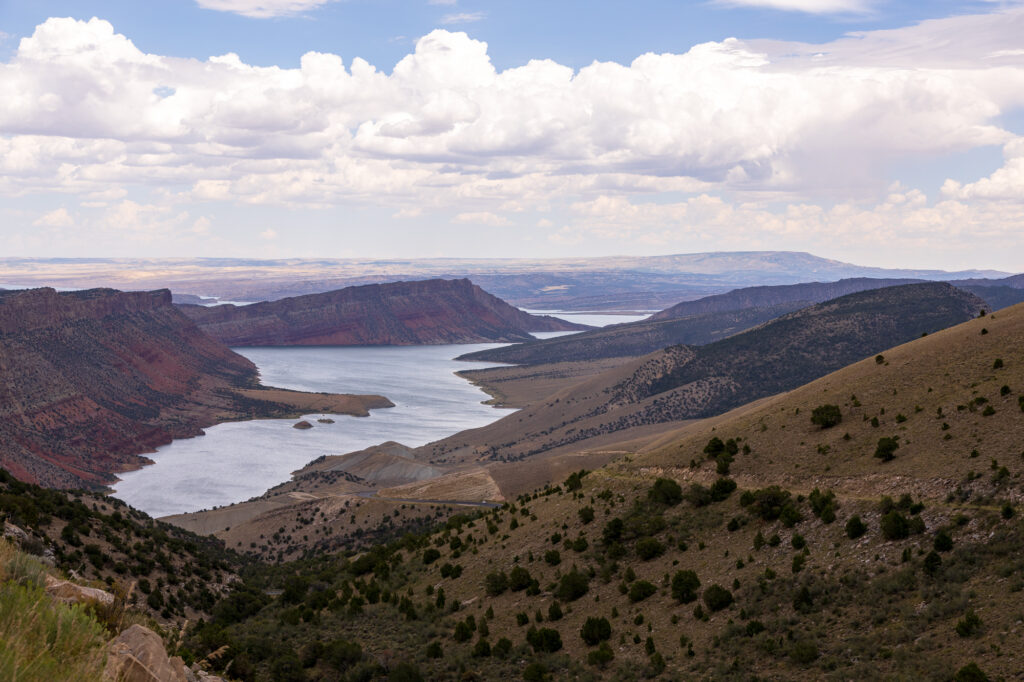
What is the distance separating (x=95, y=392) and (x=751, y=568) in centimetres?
14572

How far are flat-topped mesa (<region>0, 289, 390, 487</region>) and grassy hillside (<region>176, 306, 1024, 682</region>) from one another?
7913 cm

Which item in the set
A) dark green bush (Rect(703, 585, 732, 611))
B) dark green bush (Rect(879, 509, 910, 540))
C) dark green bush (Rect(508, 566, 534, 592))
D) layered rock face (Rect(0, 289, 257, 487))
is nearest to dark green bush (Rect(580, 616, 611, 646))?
dark green bush (Rect(703, 585, 732, 611))

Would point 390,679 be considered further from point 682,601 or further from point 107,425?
point 107,425

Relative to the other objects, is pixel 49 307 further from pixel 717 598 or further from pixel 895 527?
pixel 895 527

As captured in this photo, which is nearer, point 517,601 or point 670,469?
point 517,601

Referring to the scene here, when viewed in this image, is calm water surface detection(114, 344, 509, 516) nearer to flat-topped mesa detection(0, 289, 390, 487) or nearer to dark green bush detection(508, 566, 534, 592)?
flat-topped mesa detection(0, 289, 390, 487)

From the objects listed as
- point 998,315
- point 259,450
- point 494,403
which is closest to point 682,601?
point 998,315

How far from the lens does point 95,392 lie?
144m

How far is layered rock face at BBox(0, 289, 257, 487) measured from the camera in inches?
4422

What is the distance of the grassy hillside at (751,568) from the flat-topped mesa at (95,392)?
79131mm

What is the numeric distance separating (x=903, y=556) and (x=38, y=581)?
21146 mm

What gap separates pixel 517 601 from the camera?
30.3 m

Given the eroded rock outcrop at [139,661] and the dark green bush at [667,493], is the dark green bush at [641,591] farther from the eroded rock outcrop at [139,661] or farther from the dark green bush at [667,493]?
the eroded rock outcrop at [139,661]

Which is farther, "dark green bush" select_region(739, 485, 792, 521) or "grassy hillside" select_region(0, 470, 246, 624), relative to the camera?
"grassy hillside" select_region(0, 470, 246, 624)
